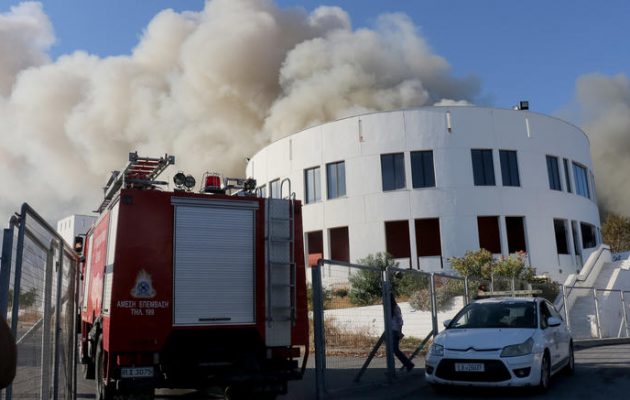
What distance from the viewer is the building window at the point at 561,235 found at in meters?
28.9

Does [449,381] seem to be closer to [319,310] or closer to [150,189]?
[319,310]

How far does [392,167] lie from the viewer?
27047 millimetres

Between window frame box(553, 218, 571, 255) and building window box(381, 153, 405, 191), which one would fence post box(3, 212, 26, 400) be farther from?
window frame box(553, 218, 571, 255)

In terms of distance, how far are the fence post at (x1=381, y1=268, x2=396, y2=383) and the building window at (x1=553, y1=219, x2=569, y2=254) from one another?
22.7m

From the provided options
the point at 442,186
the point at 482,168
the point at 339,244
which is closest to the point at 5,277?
the point at 442,186

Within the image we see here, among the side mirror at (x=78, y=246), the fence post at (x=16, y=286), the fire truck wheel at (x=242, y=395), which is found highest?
the side mirror at (x=78, y=246)

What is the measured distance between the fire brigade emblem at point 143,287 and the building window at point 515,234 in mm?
24619

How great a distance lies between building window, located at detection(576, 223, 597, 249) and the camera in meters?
31.4

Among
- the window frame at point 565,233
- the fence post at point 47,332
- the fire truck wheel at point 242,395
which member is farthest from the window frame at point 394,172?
the fence post at point 47,332

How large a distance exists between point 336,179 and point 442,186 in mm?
5331

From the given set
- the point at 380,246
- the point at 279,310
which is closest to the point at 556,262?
the point at 380,246

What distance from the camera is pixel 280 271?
6984 mm

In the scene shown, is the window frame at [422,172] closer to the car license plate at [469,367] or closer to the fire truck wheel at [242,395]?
the car license plate at [469,367]

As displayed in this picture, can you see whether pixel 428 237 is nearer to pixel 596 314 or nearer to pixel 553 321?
pixel 596 314
